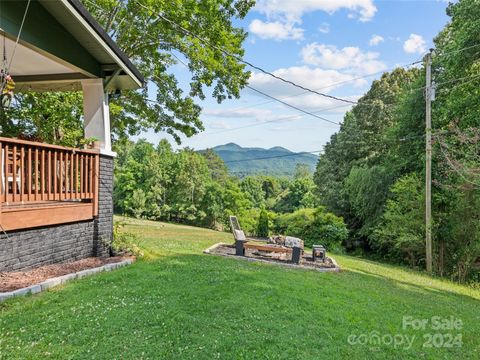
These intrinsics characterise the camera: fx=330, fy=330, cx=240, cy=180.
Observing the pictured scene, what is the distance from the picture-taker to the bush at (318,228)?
637 inches

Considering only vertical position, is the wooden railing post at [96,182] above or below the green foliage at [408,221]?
above

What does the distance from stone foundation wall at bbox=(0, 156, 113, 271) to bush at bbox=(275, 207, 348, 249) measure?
37.9ft

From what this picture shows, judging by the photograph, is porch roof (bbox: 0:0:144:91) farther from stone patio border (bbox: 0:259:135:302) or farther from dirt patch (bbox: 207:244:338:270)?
dirt patch (bbox: 207:244:338:270)

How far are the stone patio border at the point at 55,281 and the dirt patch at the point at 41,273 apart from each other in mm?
122

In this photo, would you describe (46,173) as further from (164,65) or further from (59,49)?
(164,65)

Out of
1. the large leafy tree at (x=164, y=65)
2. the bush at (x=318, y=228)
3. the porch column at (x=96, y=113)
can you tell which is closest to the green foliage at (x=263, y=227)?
the bush at (x=318, y=228)

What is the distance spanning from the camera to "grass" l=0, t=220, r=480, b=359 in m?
3.09

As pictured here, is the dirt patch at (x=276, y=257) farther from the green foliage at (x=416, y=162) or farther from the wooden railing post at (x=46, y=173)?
the green foliage at (x=416, y=162)

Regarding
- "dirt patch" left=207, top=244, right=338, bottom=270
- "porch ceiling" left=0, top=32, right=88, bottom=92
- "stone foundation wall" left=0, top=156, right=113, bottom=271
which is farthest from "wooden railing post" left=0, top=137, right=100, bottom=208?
"dirt patch" left=207, top=244, right=338, bottom=270

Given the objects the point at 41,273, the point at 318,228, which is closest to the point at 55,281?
the point at 41,273

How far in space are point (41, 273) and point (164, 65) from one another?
9.22 m

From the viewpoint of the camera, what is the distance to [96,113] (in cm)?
671

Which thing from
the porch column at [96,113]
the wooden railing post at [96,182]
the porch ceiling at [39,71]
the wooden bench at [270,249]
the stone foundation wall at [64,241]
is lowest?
the wooden bench at [270,249]

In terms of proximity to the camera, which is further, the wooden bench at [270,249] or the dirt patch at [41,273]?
the wooden bench at [270,249]
